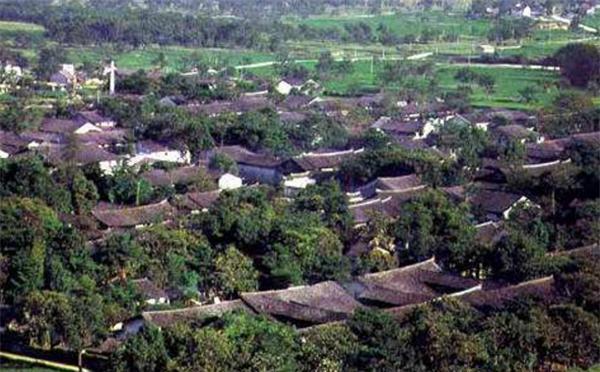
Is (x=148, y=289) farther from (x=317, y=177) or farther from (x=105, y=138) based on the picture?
(x=105, y=138)

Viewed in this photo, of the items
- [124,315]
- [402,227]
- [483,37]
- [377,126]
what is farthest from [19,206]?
[483,37]

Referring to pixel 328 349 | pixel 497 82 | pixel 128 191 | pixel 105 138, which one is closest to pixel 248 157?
pixel 105 138

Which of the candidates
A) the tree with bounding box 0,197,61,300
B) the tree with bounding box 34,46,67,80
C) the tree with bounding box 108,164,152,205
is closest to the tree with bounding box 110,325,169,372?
the tree with bounding box 0,197,61,300

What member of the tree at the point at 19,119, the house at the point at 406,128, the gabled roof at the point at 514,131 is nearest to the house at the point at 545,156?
the gabled roof at the point at 514,131

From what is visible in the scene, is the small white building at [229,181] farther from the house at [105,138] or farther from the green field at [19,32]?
the green field at [19,32]

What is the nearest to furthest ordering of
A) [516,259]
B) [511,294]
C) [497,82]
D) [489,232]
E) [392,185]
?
[511,294] → [516,259] → [489,232] → [392,185] → [497,82]

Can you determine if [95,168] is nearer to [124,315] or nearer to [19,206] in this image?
[19,206]
